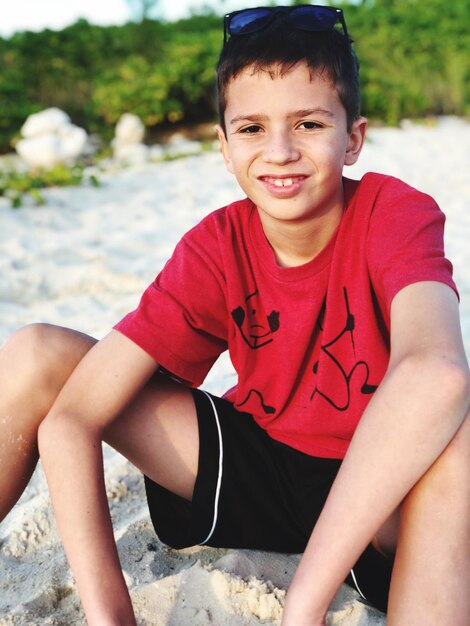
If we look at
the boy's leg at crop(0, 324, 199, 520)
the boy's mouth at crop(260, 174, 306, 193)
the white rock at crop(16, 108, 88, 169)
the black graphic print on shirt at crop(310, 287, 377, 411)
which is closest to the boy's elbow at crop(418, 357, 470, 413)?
the black graphic print on shirt at crop(310, 287, 377, 411)

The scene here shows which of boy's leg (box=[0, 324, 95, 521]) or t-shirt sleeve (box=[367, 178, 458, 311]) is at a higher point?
t-shirt sleeve (box=[367, 178, 458, 311])

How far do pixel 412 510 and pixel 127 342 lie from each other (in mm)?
694

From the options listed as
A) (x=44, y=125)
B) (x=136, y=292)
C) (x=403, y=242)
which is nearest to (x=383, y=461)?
(x=403, y=242)

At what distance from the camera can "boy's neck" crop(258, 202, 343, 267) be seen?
5.67ft

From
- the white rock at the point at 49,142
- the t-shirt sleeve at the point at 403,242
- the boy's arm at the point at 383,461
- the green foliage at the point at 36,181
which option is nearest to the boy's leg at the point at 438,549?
the boy's arm at the point at 383,461

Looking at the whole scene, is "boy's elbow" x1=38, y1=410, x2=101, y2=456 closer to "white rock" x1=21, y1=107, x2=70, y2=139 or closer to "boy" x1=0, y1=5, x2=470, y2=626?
"boy" x1=0, y1=5, x2=470, y2=626

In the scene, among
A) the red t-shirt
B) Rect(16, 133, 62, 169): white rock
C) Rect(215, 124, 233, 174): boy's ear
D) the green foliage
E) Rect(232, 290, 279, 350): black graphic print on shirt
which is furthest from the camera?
Rect(16, 133, 62, 169): white rock

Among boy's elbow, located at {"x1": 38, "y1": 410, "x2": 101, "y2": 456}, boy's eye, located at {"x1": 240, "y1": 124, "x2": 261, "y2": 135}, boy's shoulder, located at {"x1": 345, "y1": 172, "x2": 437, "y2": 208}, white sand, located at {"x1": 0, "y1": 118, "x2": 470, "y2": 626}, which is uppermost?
boy's eye, located at {"x1": 240, "y1": 124, "x2": 261, "y2": 135}

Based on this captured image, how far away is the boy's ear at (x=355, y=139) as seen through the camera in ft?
5.97

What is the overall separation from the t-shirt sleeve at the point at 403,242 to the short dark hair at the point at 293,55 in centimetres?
26

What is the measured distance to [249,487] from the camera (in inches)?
68.2

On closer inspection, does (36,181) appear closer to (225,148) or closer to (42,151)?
(42,151)

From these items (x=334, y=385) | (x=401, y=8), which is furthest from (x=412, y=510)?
(x=401, y=8)

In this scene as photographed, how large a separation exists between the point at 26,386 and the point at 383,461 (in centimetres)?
81
